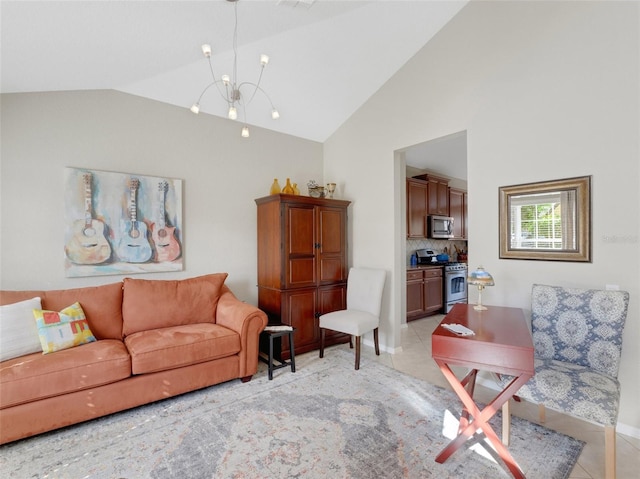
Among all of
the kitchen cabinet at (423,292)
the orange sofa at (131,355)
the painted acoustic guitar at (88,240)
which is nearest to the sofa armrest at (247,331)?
the orange sofa at (131,355)

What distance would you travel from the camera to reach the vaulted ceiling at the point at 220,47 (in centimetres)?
214

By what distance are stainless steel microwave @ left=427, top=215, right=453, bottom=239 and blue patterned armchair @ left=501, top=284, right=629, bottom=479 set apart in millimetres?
3232

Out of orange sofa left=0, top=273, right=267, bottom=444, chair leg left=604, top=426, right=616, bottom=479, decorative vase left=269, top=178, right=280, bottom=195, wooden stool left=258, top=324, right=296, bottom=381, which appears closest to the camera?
chair leg left=604, top=426, right=616, bottom=479

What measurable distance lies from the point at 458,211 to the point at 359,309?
12.3ft

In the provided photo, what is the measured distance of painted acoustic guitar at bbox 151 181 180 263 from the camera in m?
3.36

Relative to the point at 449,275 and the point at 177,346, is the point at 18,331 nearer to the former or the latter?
the point at 177,346

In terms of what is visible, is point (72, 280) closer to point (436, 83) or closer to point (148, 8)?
point (148, 8)

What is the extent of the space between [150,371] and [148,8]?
8.73ft

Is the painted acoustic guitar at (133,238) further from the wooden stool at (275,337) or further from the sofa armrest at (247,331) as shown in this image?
the wooden stool at (275,337)

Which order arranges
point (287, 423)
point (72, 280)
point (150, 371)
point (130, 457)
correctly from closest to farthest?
point (130, 457) → point (287, 423) → point (150, 371) → point (72, 280)

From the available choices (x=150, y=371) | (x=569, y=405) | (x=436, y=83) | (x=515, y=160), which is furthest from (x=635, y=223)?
(x=150, y=371)

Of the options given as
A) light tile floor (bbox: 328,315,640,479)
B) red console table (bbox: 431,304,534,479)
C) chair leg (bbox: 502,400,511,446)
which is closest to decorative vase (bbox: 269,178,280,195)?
light tile floor (bbox: 328,315,640,479)

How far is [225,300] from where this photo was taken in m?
3.37

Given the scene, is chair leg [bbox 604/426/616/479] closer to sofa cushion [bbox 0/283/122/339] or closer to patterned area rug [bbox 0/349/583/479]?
patterned area rug [bbox 0/349/583/479]
